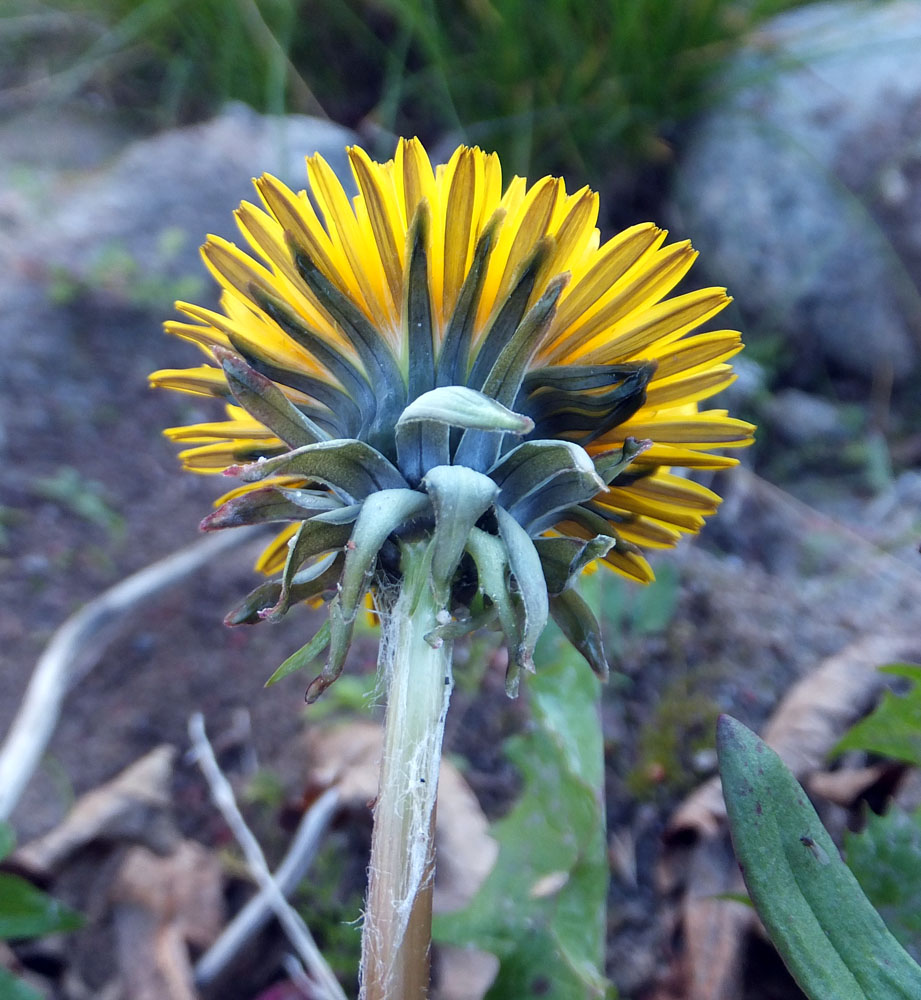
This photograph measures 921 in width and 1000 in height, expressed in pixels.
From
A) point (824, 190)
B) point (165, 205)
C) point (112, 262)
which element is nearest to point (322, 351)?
point (112, 262)

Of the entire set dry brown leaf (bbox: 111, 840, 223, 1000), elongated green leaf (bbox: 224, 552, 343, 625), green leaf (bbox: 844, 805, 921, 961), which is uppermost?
elongated green leaf (bbox: 224, 552, 343, 625)

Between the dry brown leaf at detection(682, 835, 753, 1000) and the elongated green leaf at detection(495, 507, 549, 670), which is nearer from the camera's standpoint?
the elongated green leaf at detection(495, 507, 549, 670)

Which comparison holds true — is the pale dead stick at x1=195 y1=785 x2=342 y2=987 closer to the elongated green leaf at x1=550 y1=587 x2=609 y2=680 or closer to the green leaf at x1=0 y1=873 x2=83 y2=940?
the green leaf at x1=0 y1=873 x2=83 y2=940

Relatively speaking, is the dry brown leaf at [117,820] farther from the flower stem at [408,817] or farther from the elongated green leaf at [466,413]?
the elongated green leaf at [466,413]

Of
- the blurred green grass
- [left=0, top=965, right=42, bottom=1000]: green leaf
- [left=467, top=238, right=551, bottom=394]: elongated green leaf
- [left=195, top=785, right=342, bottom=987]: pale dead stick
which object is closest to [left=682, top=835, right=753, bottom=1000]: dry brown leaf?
[left=195, top=785, right=342, bottom=987]: pale dead stick

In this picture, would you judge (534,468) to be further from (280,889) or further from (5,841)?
(280,889)

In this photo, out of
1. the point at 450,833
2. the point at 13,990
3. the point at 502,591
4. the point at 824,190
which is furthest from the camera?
the point at 824,190
